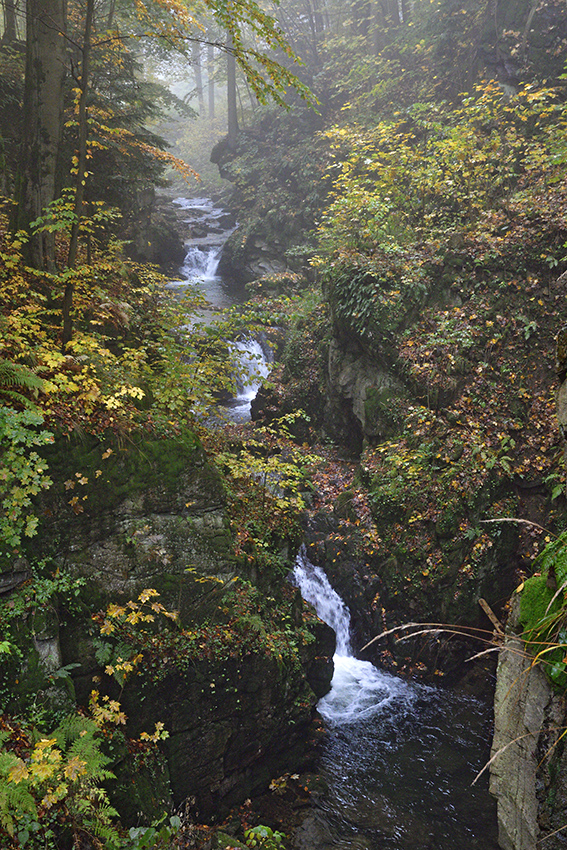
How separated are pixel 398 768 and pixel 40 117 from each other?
35.2 ft

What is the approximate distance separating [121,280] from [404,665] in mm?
8781

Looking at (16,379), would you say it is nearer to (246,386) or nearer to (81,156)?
(81,156)

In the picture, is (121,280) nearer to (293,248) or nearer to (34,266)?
(34,266)

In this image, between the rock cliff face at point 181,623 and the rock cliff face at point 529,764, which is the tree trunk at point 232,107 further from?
the rock cliff face at point 529,764

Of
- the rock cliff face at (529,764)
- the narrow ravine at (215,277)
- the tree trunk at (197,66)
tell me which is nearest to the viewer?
the rock cliff face at (529,764)

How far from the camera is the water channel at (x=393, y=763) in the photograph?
5.65m

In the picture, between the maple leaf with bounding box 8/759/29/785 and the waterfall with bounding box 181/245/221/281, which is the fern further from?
the waterfall with bounding box 181/245/221/281

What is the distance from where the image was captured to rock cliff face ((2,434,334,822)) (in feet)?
15.3

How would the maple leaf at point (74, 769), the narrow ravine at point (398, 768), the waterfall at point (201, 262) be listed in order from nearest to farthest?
1. the maple leaf at point (74, 769)
2. the narrow ravine at point (398, 768)
3. the waterfall at point (201, 262)

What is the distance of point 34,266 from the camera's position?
672cm

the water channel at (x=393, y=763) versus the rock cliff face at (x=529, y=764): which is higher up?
the rock cliff face at (x=529, y=764)

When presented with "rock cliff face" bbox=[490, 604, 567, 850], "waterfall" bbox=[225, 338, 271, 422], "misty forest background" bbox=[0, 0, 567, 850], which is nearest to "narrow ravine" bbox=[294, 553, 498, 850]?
"misty forest background" bbox=[0, 0, 567, 850]

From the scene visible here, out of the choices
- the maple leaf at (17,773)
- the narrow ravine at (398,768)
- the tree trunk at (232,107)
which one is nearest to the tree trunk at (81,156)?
the maple leaf at (17,773)

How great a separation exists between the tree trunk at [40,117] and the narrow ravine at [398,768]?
8492 millimetres
